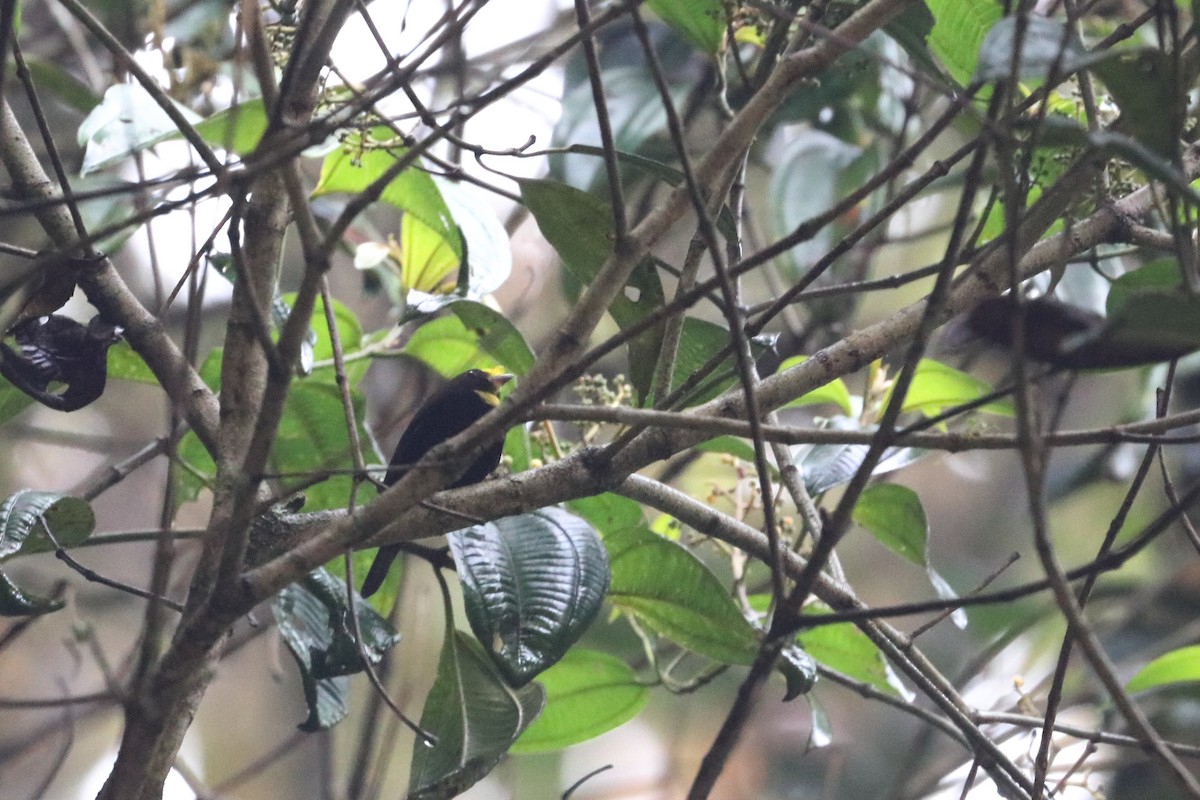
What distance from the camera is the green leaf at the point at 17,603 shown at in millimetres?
1087

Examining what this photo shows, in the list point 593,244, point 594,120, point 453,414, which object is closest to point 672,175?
point 593,244

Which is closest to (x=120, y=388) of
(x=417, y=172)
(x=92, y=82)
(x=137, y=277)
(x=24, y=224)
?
(x=137, y=277)

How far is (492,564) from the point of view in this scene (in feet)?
4.05

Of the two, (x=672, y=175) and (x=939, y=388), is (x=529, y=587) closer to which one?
(x=672, y=175)

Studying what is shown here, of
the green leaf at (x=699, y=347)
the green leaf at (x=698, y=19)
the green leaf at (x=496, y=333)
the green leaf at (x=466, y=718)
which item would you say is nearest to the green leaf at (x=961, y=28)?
the green leaf at (x=698, y=19)

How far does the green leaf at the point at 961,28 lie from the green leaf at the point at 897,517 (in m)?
0.55

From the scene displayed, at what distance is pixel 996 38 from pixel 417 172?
36.0 inches

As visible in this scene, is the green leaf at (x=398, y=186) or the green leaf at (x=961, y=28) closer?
the green leaf at (x=961, y=28)

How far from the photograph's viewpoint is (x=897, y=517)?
58.9 inches

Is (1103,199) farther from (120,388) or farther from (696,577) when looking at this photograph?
(120,388)

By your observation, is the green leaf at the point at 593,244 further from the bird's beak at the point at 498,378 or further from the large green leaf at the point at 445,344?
the bird's beak at the point at 498,378

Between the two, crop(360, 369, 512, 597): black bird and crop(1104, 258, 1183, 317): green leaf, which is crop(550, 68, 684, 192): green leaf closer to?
crop(360, 369, 512, 597): black bird

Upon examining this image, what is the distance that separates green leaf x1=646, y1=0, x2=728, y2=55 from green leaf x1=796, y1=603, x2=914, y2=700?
754 millimetres

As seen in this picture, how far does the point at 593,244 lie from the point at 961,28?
1.50ft
